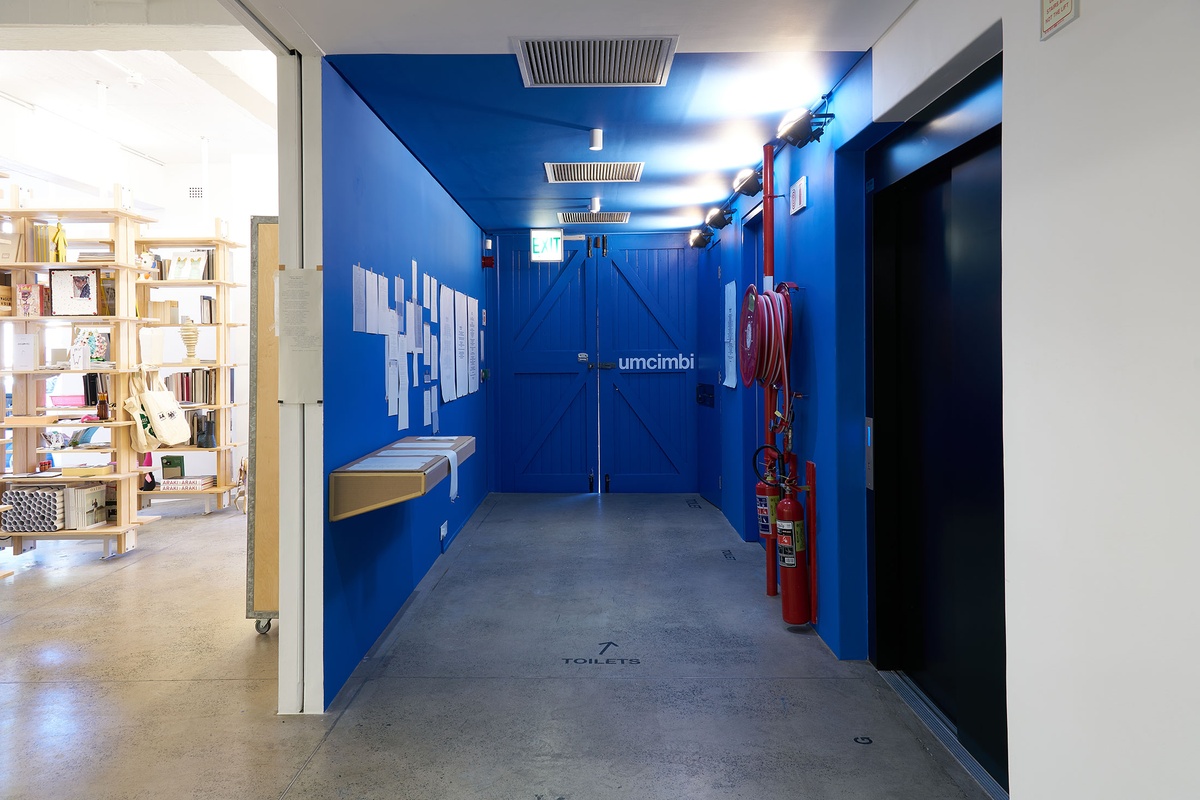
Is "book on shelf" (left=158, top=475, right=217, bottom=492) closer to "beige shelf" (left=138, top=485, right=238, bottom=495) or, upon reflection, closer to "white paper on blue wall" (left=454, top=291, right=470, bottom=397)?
"beige shelf" (left=138, top=485, right=238, bottom=495)

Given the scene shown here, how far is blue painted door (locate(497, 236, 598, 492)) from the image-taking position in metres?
7.91

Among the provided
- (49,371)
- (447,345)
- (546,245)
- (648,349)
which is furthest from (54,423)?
(648,349)

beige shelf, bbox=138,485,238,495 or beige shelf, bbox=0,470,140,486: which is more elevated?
beige shelf, bbox=0,470,140,486

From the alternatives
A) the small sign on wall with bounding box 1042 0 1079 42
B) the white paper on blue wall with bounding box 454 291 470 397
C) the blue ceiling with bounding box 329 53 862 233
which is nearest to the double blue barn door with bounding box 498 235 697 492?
the white paper on blue wall with bounding box 454 291 470 397

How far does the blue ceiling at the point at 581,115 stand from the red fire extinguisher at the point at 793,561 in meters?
2.01

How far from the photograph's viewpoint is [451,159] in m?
4.80

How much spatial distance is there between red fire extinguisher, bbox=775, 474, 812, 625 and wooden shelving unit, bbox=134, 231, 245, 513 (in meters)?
5.59

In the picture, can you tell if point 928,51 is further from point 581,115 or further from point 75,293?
point 75,293

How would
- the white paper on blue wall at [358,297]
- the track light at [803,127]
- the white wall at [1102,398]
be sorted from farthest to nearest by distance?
the track light at [803,127]
the white paper on blue wall at [358,297]
the white wall at [1102,398]

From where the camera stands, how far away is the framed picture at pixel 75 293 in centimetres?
563

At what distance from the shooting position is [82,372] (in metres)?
5.75

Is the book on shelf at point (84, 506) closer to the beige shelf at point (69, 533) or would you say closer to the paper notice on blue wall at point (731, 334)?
the beige shelf at point (69, 533)

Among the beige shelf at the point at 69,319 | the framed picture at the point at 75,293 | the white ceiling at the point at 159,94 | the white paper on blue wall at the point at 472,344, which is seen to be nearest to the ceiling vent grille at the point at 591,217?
the white paper on blue wall at the point at 472,344

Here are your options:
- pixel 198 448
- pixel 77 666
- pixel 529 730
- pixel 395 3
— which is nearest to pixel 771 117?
pixel 395 3
